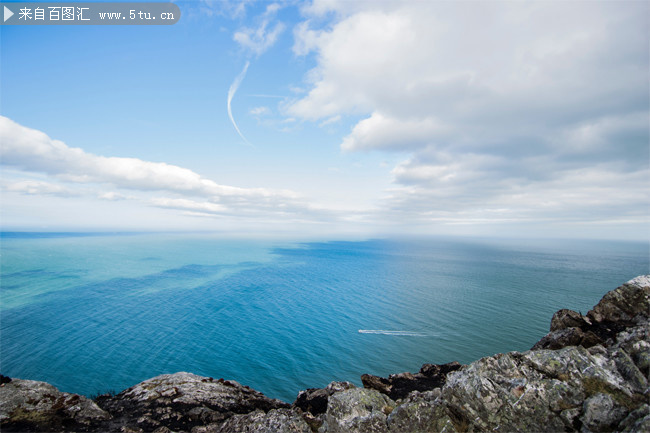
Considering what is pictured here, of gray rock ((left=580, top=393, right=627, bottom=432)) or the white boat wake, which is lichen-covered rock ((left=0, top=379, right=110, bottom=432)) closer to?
gray rock ((left=580, top=393, right=627, bottom=432))

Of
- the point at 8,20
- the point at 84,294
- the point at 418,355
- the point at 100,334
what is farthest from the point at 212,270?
the point at 8,20

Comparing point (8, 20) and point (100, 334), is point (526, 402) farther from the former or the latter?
point (100, 334)

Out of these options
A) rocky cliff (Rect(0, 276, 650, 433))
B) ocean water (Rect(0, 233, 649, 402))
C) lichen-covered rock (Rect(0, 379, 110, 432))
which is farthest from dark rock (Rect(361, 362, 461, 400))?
ocean water (Rect(0, 233, 649, 402))

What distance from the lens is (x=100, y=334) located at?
5459 centimetres

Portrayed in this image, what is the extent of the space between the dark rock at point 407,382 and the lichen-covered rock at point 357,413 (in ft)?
14.0

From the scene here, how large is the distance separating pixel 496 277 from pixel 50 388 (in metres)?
136

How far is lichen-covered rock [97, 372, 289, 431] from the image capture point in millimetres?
17297

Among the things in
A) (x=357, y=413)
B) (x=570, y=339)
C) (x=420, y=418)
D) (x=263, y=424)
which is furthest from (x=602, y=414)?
(x=263, y=424)

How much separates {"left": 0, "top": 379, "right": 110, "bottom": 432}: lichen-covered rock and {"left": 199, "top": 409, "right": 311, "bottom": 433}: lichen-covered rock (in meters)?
7.33

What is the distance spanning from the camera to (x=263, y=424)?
15891mm

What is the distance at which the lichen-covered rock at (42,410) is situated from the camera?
1554 cm

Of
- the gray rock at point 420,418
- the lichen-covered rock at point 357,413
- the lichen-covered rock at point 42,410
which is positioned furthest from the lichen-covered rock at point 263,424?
the lichen-covered rock at point 42,410

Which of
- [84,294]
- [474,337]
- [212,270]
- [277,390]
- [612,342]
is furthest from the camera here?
[212,270]

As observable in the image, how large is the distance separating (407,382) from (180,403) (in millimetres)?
17913
